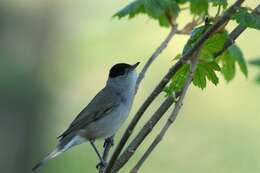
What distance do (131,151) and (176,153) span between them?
662 cm

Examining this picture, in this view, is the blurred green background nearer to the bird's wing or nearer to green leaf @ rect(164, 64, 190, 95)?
the bird's wing

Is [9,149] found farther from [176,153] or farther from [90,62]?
[176,153]

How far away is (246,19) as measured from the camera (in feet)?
6.20

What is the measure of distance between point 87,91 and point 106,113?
5.40 meters

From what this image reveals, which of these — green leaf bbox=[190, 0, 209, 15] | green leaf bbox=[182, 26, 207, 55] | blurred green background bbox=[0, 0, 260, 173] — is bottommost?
blurred green background bbox=[0, 0, 260, 173]

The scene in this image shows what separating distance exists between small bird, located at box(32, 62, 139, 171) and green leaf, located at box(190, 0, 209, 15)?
2007 mm

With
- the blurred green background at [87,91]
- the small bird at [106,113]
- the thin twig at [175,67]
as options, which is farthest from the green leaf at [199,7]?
the blurred green background at [87,91]

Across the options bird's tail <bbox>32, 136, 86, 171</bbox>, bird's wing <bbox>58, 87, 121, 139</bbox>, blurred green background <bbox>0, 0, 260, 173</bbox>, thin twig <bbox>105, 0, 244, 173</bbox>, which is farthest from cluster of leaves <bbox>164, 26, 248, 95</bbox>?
blurred green background <bbox>0, 0, 260, 173</bbox>

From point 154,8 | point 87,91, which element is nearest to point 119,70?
point 154,8

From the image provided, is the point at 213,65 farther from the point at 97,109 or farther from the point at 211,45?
the point at 97,109

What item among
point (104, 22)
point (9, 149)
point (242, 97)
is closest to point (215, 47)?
point (242, 97)

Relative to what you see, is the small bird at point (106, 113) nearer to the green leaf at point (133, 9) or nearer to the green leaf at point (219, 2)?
the green leaf at point (133, 9)

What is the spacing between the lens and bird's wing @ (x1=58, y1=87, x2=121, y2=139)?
437cm

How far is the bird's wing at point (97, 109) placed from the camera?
4.37 meters
